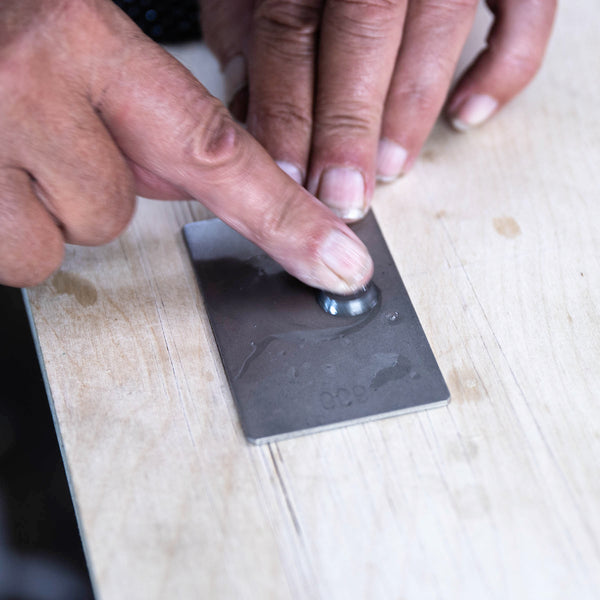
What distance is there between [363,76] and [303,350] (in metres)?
0.33

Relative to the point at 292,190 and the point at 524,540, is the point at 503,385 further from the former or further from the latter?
the point at 292,190

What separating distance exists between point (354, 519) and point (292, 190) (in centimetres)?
31

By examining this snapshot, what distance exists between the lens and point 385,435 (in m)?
0.61

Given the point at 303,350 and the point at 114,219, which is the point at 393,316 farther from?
the point at 114,219

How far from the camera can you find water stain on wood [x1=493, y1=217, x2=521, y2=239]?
2.50 feet

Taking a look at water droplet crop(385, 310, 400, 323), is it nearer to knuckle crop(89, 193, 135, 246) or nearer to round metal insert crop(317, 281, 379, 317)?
round metal insert crop(317, 281, 379, 317)

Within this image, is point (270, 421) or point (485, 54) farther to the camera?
point (485, 54)

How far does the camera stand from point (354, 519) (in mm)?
561

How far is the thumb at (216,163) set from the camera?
599 millimetres

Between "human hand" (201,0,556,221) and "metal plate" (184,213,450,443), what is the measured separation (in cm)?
12

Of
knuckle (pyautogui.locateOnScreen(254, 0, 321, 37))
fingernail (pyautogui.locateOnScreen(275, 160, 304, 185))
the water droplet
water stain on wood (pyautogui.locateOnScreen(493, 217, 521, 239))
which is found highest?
knuckle (pyautogui.locateOnScreen(254, 0, 321, 37))

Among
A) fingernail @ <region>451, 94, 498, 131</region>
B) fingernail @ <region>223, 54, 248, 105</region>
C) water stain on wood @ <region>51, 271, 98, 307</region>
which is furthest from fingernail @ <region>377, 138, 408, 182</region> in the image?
water stain on wood @ <region>51, 271, 98, 307</region>

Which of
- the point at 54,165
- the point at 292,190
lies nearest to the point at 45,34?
the point at 54,165

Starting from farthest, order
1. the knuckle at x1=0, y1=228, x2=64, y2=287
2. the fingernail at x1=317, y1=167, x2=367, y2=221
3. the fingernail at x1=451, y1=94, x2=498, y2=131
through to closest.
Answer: the fingernail at x1=451, y1=94, x2=498, y2=131, the fingernail at x1=317, y1=167, x2=367, y2=221, the knuckle at x1=0, y1=228, x2=64, y2=287
